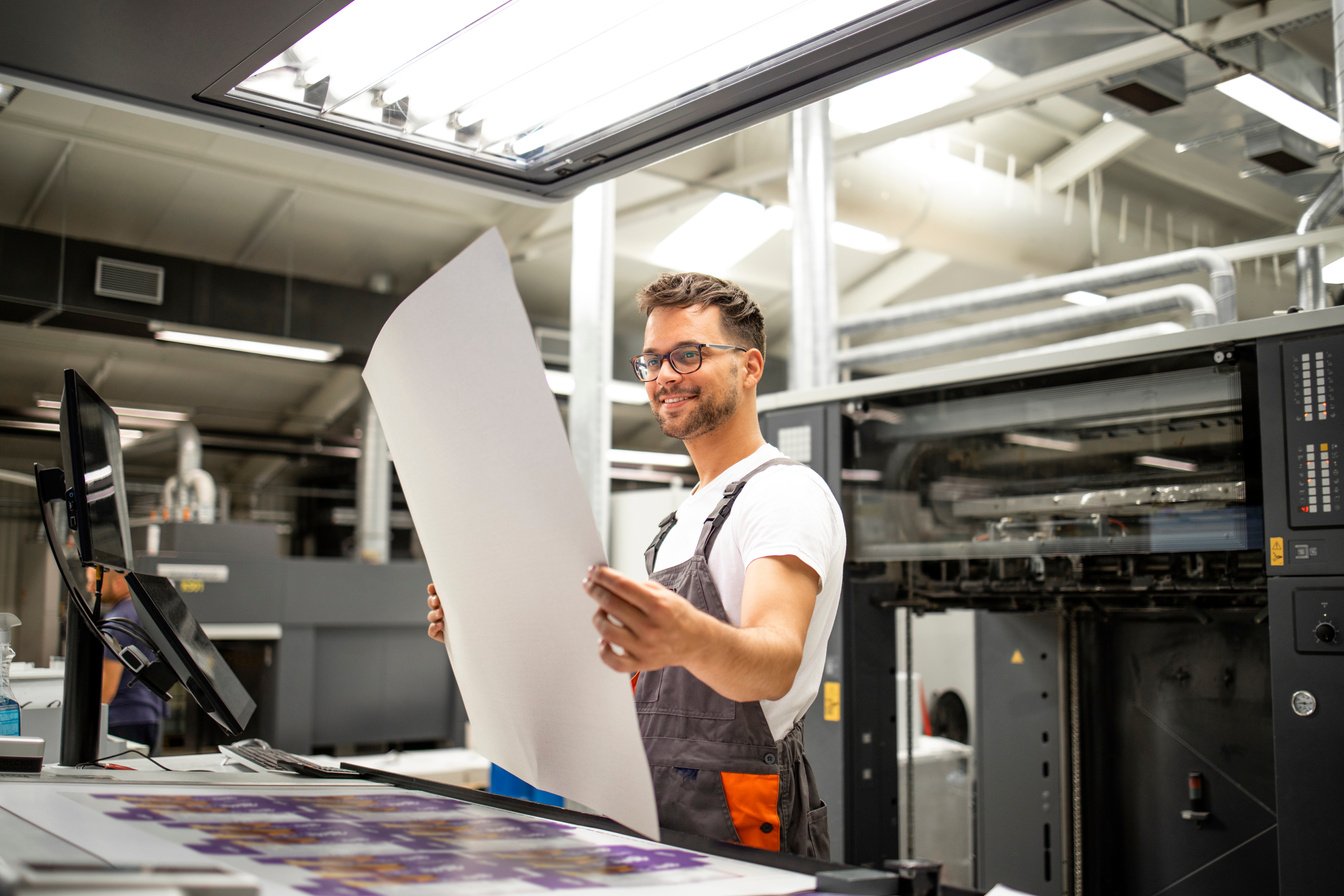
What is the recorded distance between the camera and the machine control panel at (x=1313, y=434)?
2.17 meters

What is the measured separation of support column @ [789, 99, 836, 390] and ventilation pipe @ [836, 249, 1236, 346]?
9 centimetres

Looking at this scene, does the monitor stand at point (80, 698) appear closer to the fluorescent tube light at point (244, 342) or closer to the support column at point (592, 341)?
the support column at point (592, 341)

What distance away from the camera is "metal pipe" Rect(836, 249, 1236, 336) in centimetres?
307

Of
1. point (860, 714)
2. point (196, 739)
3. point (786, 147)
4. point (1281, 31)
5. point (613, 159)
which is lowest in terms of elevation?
point (196, 739)

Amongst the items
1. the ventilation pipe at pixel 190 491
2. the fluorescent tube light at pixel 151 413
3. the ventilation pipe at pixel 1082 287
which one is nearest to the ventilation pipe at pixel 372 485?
the ventilation pipe at pixel 190 491

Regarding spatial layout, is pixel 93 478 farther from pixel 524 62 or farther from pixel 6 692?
pixel 524 62

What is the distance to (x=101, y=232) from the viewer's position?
7.75 metres

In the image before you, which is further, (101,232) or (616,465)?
(616,465)

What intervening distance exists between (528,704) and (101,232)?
25.3 feet

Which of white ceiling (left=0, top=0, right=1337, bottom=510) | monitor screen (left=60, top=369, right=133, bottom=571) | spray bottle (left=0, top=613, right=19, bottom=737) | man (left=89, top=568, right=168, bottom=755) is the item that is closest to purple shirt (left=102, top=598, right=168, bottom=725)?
man (left=89, top=568, right=168, bottom=755)

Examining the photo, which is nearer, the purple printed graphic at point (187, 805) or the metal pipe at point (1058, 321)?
the purple printed graphic at point (187, 805)

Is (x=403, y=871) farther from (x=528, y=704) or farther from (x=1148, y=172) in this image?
(x=1148, y=172)

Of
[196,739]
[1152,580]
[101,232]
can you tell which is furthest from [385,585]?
[1152,580]

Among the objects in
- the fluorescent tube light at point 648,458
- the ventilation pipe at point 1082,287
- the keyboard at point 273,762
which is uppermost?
the fluorescent tube light at point 648,458
